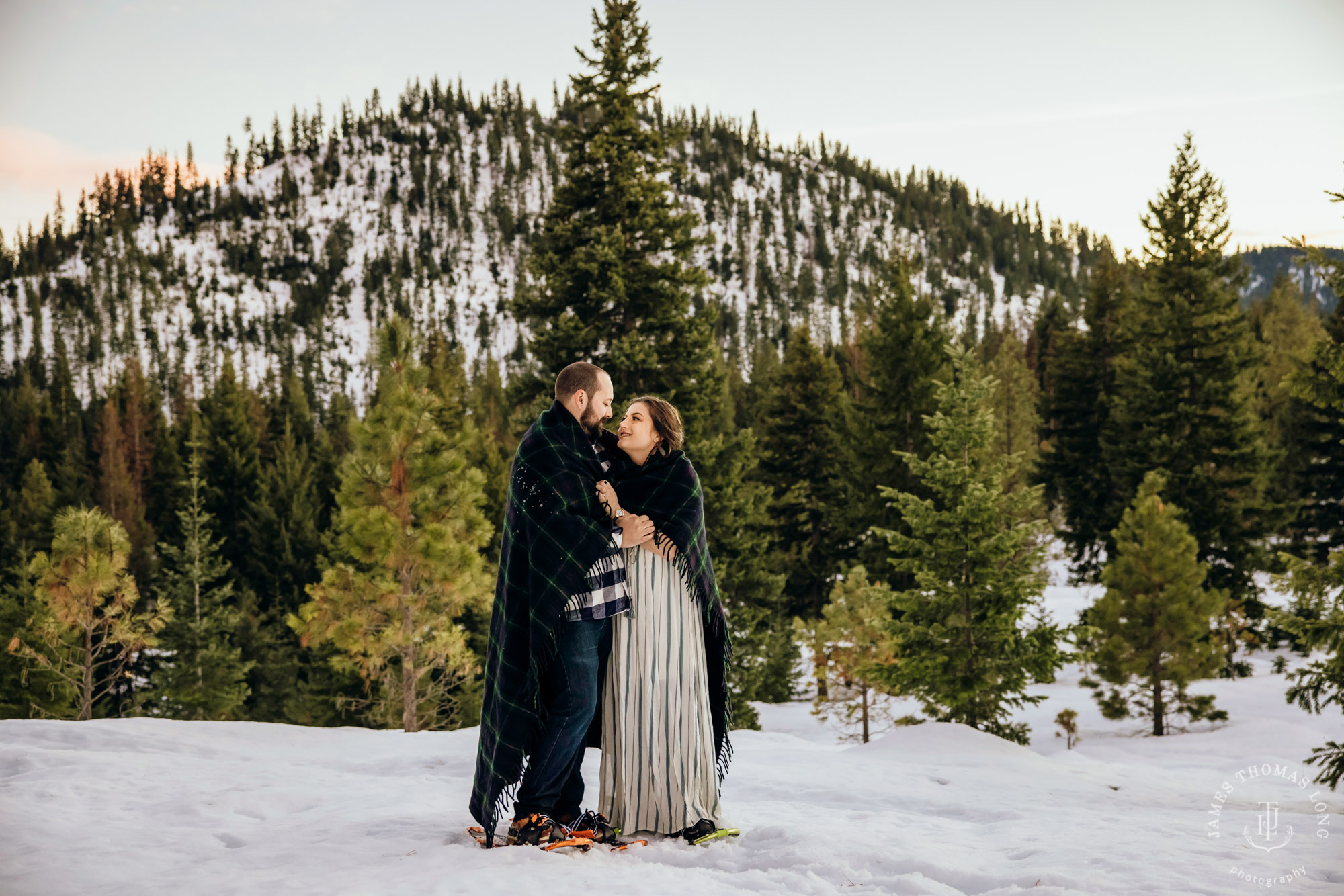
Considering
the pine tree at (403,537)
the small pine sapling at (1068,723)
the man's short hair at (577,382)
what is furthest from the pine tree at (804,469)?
the man's short hair at (577,382)

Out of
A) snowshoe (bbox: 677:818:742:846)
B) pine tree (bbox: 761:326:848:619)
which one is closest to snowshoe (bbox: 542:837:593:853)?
snowshoe (bbox: 677:818:742:846)

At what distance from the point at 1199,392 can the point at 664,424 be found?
24.6 m

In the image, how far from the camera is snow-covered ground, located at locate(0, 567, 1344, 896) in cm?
370

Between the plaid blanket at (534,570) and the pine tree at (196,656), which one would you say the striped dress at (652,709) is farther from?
the pine tree at (196,656)

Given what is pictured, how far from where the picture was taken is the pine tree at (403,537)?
541 inches

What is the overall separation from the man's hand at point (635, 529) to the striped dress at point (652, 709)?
173 millimetres

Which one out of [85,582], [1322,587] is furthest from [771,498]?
[85,582]

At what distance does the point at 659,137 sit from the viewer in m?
16.0

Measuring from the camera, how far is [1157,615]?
56.0 feet

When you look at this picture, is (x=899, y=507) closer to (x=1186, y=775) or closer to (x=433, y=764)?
(x=1186, y=775)

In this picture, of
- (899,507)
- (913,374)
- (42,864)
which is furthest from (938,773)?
(913,374)

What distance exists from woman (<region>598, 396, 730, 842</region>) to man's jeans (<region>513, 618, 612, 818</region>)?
0.63 ft

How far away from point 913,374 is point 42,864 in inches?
816

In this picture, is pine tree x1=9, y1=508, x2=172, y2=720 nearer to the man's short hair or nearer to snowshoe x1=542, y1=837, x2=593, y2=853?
snowshoe x1=542, y1=837, x2=593, y2=853
